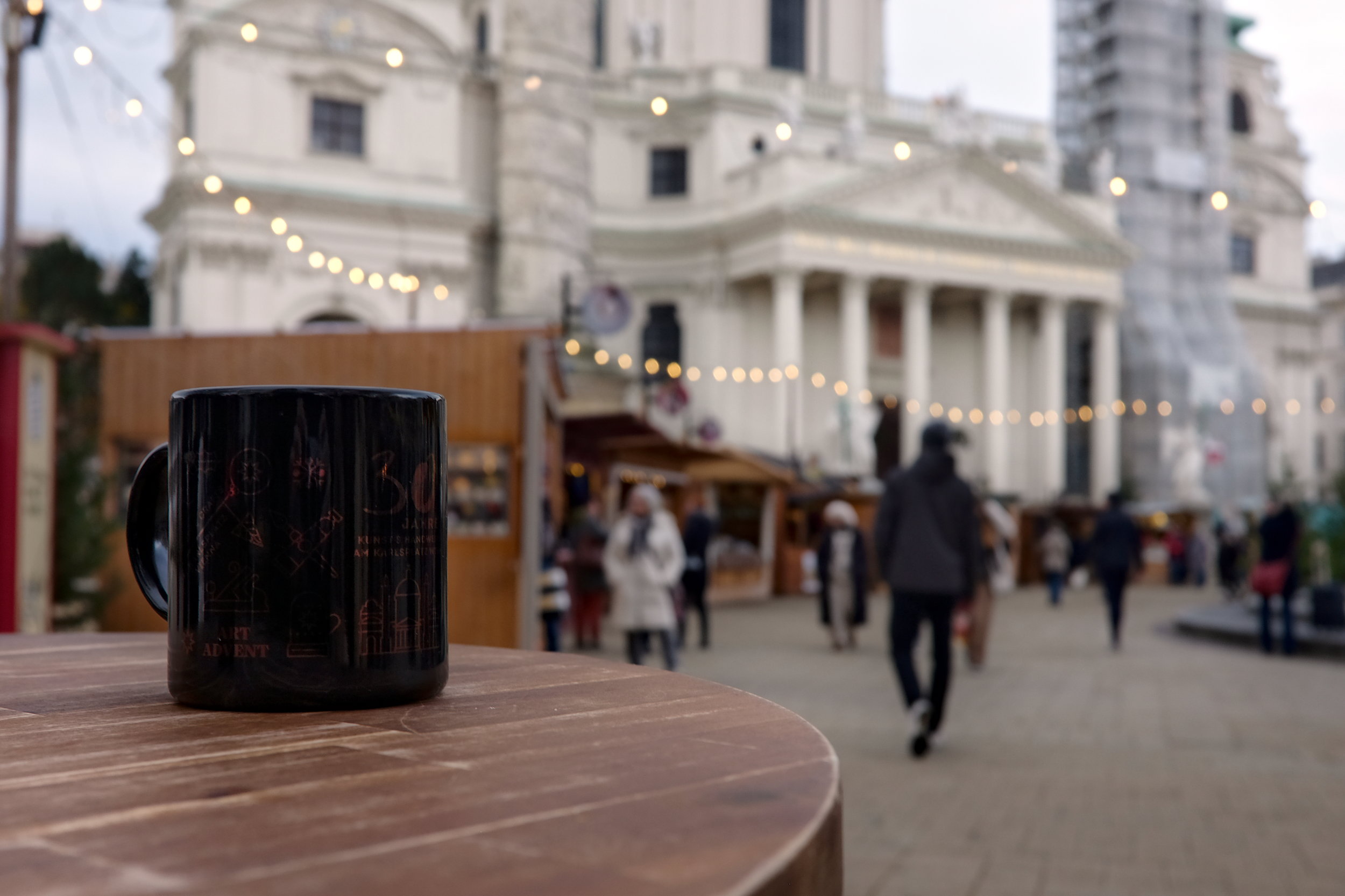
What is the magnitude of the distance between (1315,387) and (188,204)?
158 ft

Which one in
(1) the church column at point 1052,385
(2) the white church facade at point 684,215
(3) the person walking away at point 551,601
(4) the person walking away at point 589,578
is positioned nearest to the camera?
(3) the person walking away at point 551,601

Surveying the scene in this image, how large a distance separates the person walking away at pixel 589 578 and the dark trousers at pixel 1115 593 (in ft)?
17.0

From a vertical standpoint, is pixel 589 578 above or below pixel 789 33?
below

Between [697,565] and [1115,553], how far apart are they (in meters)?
4.45

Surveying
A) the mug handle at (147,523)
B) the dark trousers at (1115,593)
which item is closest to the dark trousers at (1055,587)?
the dark trousers at (1115,593)

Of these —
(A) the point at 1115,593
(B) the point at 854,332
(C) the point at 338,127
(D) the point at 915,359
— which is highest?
(C) the point at 338,127

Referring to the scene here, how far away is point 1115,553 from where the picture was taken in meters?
13.8

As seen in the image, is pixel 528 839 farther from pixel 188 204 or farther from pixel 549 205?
pixel 188 204

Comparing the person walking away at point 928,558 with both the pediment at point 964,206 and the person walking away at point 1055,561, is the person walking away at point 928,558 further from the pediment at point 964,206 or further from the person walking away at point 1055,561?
the pediment at point 964,206

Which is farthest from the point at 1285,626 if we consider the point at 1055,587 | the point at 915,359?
the point at 915,359

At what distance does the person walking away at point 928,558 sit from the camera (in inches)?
265

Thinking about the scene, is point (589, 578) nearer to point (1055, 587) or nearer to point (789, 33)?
point (1055, 587)

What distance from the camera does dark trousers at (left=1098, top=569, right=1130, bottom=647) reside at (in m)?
13.8

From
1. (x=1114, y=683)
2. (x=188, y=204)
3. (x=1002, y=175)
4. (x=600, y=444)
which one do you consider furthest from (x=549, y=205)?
(x=1114, y=683)
